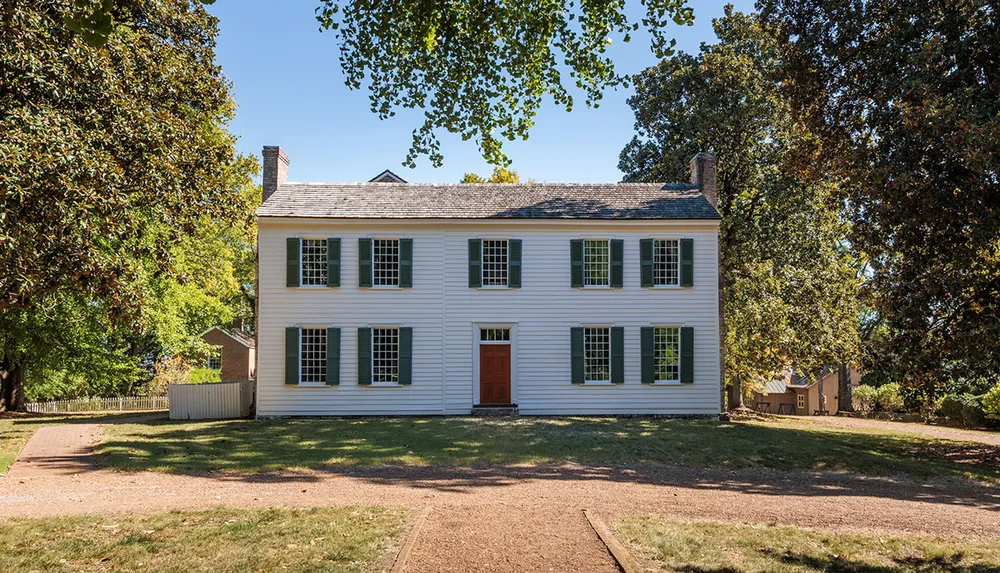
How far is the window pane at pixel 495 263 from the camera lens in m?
22.3

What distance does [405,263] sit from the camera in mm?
21984

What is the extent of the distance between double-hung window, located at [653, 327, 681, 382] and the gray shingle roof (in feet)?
11.9

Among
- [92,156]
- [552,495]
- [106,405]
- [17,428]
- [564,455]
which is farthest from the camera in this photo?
[106,405]

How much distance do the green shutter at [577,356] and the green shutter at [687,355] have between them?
314 cm

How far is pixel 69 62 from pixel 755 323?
70.2 feet

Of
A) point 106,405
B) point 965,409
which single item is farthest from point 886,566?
point 106,405

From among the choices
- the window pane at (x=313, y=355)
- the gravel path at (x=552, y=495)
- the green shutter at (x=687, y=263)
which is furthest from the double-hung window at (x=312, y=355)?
the green shutter at (x=687, y=263)

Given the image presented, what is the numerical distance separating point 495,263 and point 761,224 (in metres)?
10.5

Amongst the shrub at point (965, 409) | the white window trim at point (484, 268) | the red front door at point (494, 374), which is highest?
the white window trim at point (484, 268)

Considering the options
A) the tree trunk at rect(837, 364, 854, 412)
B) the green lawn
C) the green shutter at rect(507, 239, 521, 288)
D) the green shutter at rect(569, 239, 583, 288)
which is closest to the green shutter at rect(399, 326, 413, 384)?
the green lawn

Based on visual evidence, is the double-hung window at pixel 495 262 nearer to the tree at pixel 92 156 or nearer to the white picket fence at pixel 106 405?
the tree at pixel 92 156

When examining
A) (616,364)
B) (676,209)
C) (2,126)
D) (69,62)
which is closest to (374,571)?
(2,126)

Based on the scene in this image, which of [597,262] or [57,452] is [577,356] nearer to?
[597,262]

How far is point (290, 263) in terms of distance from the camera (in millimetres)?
21734
